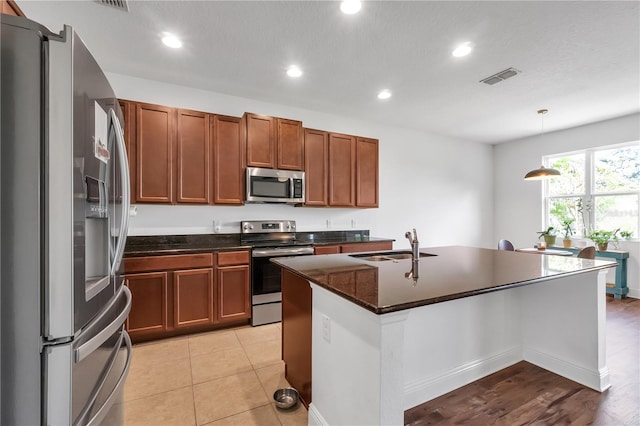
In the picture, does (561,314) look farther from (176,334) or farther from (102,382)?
(176,334)

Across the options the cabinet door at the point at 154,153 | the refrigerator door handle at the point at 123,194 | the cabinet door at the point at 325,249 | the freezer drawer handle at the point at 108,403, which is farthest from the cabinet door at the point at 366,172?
the freezer drawer handle at the point at 108,403

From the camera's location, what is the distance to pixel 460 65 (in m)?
2.99

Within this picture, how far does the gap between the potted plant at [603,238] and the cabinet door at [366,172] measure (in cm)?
360

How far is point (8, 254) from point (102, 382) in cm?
66

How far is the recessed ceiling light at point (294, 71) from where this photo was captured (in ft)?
9.97

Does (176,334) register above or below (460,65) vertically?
below

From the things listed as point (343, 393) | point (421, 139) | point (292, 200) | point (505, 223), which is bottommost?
point (343, 393)

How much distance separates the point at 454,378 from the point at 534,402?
50cm

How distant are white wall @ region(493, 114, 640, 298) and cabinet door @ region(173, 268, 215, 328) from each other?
6.05 meters

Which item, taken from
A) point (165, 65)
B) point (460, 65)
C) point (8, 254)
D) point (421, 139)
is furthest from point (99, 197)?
point (421, 139)

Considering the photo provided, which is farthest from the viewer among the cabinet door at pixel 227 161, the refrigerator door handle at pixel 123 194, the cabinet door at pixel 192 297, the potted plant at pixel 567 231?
the potted plant at pixel 567 231

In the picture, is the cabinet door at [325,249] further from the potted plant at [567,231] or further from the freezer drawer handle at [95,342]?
the potted plant at [567,231]

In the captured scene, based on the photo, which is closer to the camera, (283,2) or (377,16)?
(283,2)

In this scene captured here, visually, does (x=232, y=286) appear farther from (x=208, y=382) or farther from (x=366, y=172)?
(x=366, y=172)
